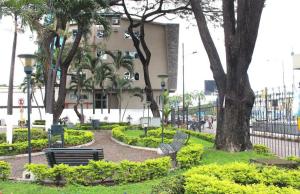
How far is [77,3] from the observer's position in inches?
949

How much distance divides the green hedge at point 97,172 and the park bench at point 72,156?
0.54 meters

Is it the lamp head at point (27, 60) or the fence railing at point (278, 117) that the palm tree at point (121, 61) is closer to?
the fence railing at point (278, 117)

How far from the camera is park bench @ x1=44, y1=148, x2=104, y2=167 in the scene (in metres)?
10.0

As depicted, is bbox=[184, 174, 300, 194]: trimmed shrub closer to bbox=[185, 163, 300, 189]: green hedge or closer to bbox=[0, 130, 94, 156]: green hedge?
bbox=[185, 163, 300, 189]: green hedge

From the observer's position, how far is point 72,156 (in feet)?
33.1

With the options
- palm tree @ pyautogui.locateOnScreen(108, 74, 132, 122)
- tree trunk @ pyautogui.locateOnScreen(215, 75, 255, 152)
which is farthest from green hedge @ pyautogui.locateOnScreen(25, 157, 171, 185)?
palm tree @ pyautogui.locateOnScreen(108, 74, 132, 122)

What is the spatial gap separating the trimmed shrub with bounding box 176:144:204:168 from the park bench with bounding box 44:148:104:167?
2215 millimetres

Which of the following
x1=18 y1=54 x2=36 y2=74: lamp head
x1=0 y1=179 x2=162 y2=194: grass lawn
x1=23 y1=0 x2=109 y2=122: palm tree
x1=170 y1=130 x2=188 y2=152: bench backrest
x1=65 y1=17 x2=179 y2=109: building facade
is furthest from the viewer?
x1=65 y1=17 x2=179 y2=109: building facade

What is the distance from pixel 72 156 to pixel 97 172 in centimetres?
102

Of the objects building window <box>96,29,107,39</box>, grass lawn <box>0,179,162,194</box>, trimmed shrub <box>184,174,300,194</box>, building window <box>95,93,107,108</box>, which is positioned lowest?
grass lawn <box>0,179,162,194</box>

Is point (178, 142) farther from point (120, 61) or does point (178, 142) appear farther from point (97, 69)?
point (120, 61)

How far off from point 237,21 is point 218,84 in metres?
2.49

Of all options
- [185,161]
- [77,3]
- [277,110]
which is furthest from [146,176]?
[77,3]

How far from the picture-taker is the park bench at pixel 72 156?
10.0 metres
